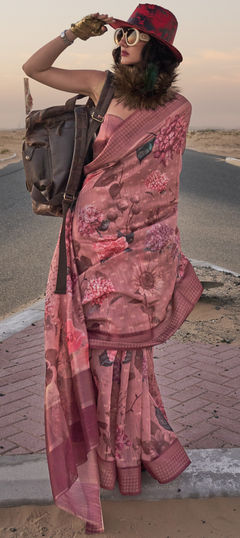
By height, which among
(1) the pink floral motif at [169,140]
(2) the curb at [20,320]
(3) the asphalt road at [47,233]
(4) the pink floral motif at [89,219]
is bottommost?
(3) the asphalt road at [47,233]

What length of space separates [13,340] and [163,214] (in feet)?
9.00

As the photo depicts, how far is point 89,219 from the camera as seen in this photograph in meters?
2.98

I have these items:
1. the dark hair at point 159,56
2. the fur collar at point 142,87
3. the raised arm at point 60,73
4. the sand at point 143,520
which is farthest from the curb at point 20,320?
the dark hair at point 159,56

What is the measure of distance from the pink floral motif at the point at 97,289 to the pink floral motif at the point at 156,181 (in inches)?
17.6

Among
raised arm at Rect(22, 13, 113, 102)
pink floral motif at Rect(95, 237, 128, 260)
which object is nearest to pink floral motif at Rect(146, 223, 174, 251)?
pink floral motif at Rect(95, 237, 128, 260)

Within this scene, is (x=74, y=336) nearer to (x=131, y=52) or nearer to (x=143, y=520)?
(x=143, y=520)

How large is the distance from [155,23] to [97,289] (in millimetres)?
1131

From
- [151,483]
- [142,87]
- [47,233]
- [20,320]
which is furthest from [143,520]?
[47,233]

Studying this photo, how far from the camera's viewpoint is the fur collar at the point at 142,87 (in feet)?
9.42

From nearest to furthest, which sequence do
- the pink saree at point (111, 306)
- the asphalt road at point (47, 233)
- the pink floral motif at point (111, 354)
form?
the pink saree at point (111, 306) < the pink floral motif at point (111, 354) < the asphalt road at point (47, 233)

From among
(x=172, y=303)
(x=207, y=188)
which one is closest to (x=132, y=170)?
(x=172, y=303)

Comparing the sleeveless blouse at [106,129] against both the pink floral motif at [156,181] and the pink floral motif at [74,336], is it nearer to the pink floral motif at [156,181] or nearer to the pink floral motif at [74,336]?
the pink floral motif at [156,181]

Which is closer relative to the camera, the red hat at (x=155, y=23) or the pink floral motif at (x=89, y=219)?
the red hat at (x=155, y=23)

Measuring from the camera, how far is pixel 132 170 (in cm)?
295
